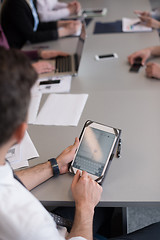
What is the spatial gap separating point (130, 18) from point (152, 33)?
0.34 meters

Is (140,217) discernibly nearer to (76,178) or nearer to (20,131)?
(76,178)

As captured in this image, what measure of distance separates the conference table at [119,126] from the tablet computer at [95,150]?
0.05m

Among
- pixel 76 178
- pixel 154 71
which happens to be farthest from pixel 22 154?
pixel 154 71

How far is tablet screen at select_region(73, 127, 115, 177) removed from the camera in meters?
0.86

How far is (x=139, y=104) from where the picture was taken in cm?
115

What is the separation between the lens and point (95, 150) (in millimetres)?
879

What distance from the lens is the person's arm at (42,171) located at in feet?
2.81

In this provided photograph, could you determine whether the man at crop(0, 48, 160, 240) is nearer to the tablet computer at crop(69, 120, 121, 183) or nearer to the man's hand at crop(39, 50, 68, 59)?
the tablet computer at crop(69, 120, 121, 183)

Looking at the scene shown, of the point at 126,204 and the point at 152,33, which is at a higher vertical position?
the point at 152,33

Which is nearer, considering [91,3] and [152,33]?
[152,33]

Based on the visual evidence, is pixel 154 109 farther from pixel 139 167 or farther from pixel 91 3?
pixel 91 3

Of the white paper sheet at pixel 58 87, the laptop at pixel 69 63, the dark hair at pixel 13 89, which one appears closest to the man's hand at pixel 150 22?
the laptop at pixel 69 63

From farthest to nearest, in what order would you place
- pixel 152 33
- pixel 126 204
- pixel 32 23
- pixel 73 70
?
pixel 32 23 < pixel 152 33 < pixel 73 70 < pixel 126 204

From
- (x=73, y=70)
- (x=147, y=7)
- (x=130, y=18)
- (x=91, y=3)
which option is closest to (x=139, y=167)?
(x=73, y=70)
